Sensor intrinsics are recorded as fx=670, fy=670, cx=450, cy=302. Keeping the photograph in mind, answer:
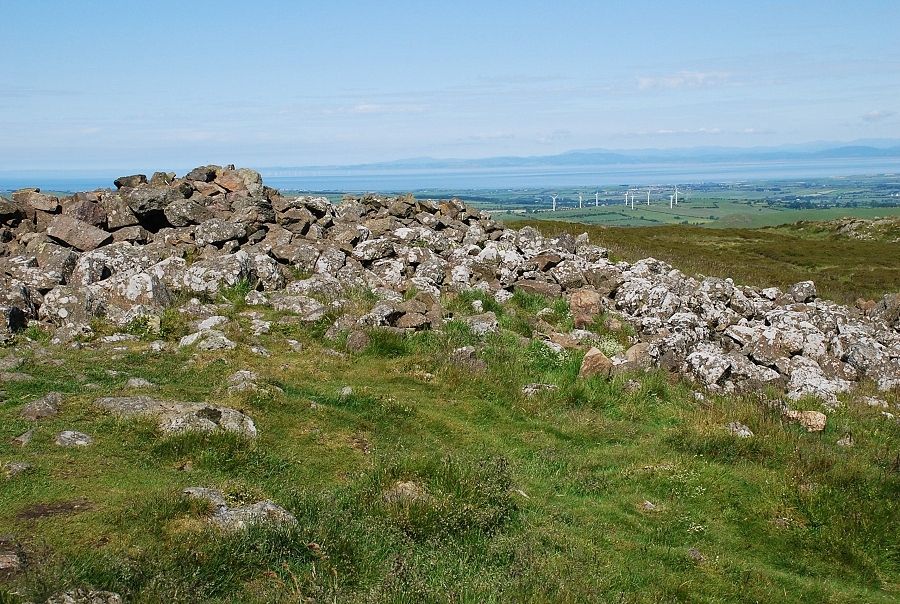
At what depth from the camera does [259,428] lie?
10.8 metres

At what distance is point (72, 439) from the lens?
9.48m

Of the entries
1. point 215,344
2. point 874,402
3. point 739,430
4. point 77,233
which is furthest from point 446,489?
point 77,233

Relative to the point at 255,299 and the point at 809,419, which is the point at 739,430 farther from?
the point at 255,299

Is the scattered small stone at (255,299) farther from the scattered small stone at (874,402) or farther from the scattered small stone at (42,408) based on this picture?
the scattered small stone at (874,402)

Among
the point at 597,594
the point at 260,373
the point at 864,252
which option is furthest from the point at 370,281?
the point at 864,252

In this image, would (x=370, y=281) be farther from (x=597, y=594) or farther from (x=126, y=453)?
(x=597, y=594)

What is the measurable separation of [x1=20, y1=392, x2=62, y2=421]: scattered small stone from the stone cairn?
480 centimetres

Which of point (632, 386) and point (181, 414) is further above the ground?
point (181, 414)

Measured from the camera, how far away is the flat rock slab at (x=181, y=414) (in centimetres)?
1008

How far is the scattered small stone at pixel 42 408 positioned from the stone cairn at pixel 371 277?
15.7 feet

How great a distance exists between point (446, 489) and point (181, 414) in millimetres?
4366

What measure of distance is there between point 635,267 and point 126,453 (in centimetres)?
A: 1957

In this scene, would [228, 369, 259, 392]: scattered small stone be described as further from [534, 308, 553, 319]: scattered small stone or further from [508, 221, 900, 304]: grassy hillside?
[508, 221, 900, 304]: grassy hillside

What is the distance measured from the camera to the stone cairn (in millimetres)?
16578
